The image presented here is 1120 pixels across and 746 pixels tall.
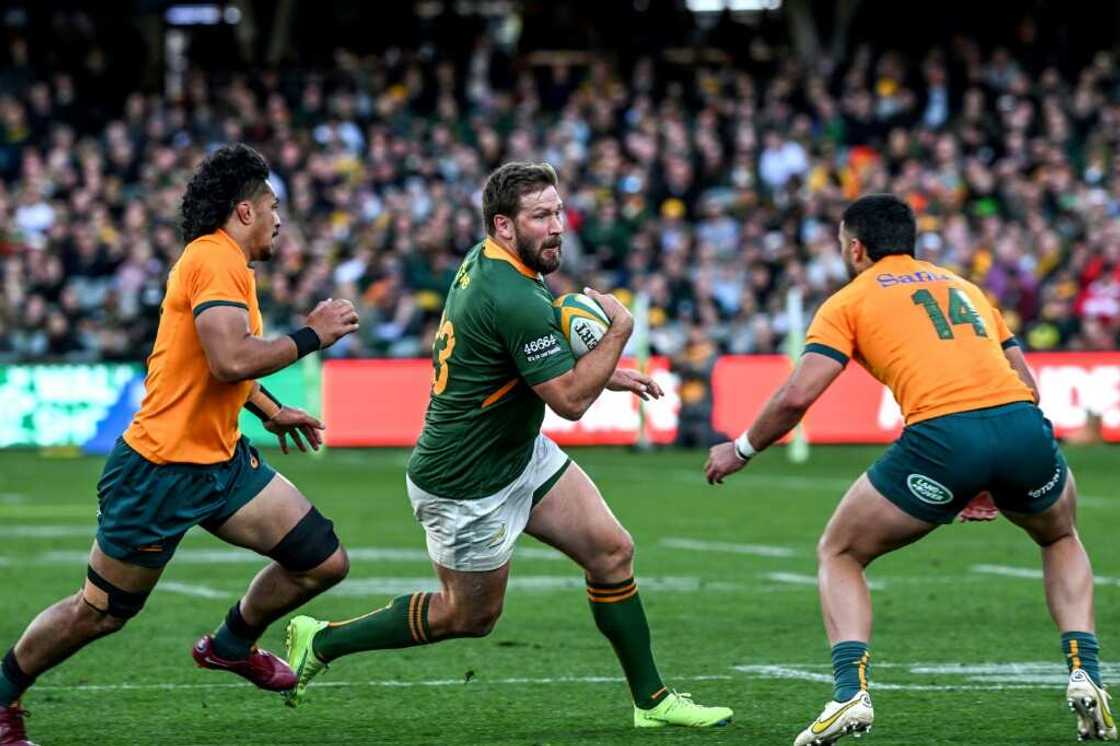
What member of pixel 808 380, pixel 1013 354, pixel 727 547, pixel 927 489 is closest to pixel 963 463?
pixel 927 489

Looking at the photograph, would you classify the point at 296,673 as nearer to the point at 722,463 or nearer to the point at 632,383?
the point at 632,383

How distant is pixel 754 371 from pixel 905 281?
739 inches

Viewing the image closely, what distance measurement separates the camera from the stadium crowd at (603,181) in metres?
27.7

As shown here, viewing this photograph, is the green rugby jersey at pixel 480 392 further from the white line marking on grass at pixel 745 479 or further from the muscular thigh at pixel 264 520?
the white line marking on grass at pixel 745 479

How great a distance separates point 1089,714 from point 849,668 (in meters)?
0.85

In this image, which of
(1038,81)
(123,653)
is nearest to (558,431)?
(1038,81)

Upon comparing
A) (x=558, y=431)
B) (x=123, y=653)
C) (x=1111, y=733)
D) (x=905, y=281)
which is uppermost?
(x=905, y=281)

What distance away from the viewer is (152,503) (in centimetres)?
816

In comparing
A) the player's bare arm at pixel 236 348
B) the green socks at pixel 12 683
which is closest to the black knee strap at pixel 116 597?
the green socks at pixel 12 683

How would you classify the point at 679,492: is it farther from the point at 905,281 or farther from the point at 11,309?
the point at 905,281

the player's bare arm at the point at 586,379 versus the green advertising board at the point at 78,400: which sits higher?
the player's bare arm at the point at 586,379

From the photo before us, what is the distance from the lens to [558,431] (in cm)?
2645

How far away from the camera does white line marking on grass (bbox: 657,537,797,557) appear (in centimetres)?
1594

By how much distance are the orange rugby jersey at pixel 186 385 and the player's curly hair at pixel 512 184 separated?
913 mm
